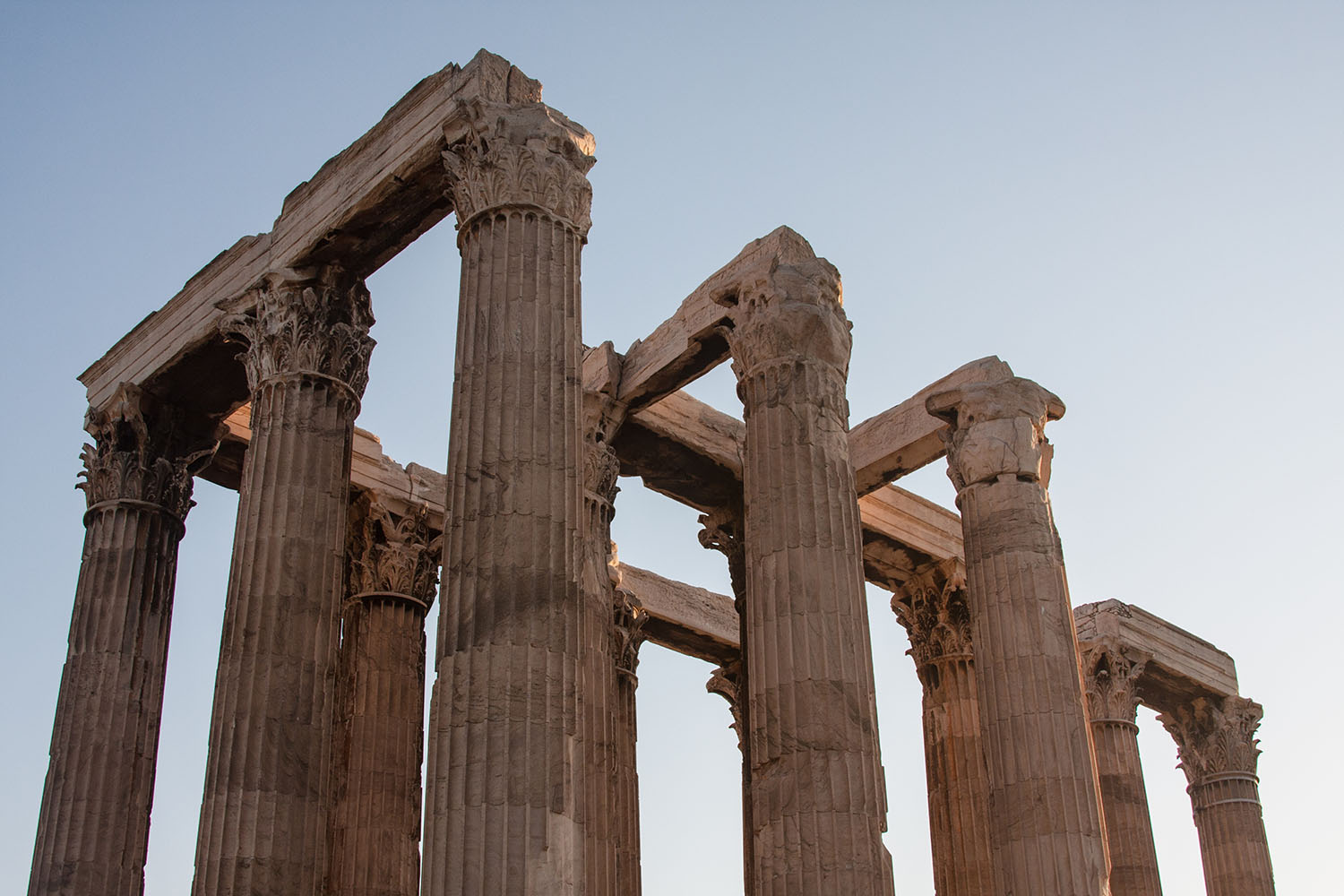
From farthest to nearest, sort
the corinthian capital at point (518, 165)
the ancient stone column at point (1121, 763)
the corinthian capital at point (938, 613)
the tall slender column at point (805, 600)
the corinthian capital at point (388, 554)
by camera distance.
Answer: the ancient stone column at point (1121, 763)
the corinthian capital at point (938, 613)
the corinthian capital at point (388, 554)
the corinthian capital at point (518, 165)
the tall slender column at point (805, 600)

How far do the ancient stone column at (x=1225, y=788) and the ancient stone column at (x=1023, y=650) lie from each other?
16.5m

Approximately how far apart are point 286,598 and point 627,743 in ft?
34.5

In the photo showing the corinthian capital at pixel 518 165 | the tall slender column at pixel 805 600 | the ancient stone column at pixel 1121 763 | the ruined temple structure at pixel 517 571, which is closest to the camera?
the ruined temple structure at pixel 517 571

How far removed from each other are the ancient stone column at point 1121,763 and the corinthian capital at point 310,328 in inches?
747

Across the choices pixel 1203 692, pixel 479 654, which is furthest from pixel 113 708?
pixel 1203 692

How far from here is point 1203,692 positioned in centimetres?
3972

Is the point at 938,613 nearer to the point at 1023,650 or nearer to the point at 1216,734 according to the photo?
the point at 1023,650

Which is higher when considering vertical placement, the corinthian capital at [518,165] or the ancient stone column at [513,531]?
the corinthian capital at [518,165]

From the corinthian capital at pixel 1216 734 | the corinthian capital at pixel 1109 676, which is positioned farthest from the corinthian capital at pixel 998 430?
the corinthian capital at pixel 1216 734

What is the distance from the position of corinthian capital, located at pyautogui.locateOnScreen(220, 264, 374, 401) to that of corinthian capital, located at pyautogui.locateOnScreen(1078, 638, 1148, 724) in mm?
19838

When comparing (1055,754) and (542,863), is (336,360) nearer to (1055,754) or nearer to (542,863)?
(542,863)

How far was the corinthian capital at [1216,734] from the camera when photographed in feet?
131

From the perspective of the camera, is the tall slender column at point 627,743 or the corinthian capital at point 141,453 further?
the tall slender column at point 627,743

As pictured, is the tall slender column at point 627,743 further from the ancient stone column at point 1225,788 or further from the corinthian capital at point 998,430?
the ancient stone column at point 1225,788
